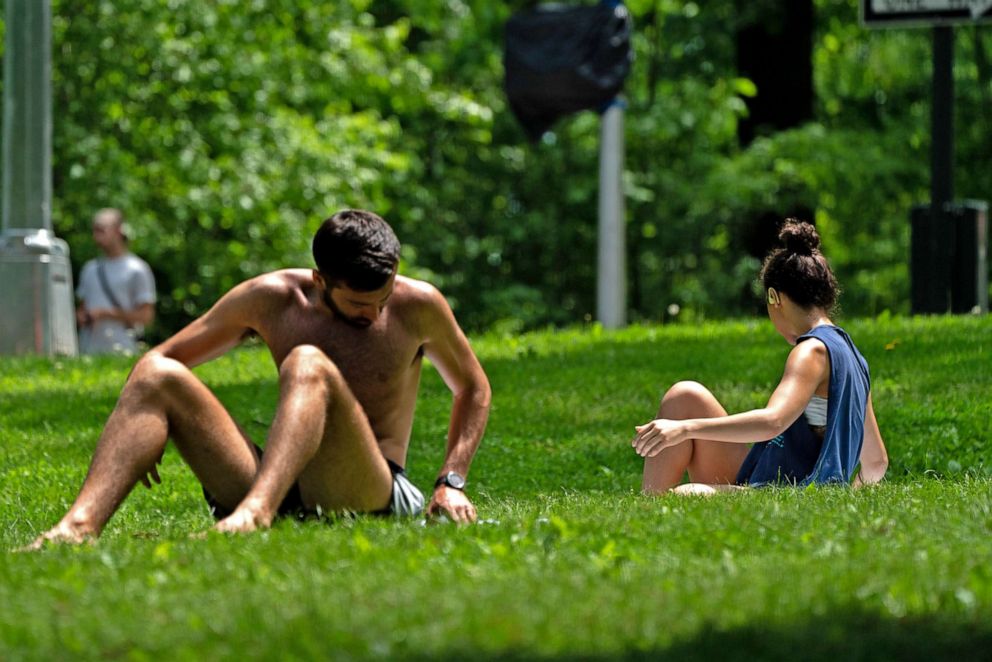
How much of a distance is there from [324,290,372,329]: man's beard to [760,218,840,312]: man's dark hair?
173 cm

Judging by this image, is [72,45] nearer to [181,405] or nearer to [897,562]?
[181,405]

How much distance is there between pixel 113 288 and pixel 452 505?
29.4ft

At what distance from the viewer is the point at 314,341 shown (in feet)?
20.0

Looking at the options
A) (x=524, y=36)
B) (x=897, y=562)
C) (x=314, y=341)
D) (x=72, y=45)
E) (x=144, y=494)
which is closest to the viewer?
(x=897, y=562)

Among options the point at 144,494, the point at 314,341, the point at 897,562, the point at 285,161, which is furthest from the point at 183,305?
the point at 897,562

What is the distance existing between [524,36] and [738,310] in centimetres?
664

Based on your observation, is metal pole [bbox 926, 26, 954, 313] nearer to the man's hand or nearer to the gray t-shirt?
the gray t-shirt

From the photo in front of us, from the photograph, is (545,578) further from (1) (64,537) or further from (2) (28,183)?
(2) (28,183)

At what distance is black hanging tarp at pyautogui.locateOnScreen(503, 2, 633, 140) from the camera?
1617cm

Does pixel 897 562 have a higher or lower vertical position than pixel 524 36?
lower

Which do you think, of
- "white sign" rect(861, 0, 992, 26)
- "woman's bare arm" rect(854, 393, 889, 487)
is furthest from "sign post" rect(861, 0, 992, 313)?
"woman's bare arm" rect(854, 393, 889, 487)

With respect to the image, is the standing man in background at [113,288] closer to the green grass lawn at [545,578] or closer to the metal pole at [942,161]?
the green grass lawn at [545,578]

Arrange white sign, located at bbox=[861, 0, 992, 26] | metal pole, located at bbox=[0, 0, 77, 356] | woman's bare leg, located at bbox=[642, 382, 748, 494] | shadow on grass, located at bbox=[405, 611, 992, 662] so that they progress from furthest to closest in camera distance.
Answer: metal pole, located at bbox=[0, 0, 77, 356]
white sign, located at bbox=[861, 0, 992, 26]
woman's bare leg, located at bbox=[642, 382, 748, 494]
shadow on grass, located at bbox=[405, 611, 992, 662]

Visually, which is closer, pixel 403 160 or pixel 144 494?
pixel 144 494
